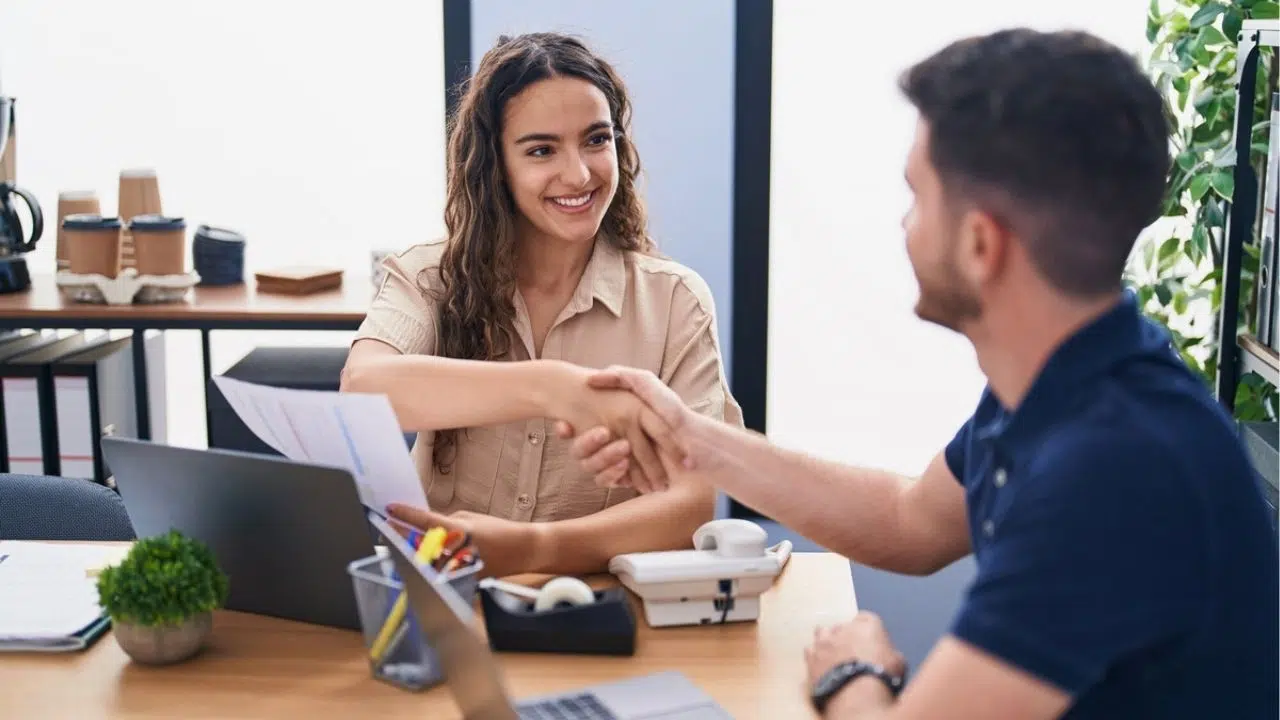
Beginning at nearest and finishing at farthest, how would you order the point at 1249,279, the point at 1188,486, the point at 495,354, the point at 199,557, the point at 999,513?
the point at 1188,486 → the point at 999,513 → the point at 199,557 → the point at 495,354 → the point at 1249,279

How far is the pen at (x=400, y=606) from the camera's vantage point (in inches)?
57.2

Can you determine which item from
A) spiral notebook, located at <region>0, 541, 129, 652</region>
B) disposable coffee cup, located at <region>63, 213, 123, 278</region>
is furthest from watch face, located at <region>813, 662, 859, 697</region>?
disposable coffee cup, located at <region>63, 213, 123, 278</region>

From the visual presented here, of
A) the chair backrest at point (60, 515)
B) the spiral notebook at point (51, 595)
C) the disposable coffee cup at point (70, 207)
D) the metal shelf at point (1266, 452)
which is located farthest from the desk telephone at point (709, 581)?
the disposable coffee cup at point (70, 207)

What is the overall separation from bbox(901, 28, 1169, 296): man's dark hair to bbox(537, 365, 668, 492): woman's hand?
0.75m

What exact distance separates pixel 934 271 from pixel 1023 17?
2.64m

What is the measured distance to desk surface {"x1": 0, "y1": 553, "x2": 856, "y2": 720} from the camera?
55.6 inches

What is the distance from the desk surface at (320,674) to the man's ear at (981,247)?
18.7 inches

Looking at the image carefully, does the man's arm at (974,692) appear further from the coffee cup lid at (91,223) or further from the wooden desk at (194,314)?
the coffee cup lid at (91,223)

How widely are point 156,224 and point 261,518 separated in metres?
1.95

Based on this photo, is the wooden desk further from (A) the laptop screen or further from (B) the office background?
(A) the laptop screen

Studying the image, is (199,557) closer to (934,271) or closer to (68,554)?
(68,554)

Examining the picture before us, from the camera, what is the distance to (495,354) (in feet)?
7.37

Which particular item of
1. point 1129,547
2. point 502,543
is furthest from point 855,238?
point 1129,547

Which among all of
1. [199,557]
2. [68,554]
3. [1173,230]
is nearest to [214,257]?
[68,554]
